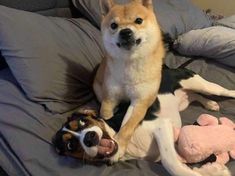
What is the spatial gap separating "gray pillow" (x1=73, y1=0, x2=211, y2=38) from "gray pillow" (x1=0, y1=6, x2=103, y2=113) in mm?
233

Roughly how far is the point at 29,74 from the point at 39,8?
0.47 m

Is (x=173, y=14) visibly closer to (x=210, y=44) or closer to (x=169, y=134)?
(x=210, y=44)

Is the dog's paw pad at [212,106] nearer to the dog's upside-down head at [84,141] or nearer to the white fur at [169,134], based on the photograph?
the white fur at [169,134]

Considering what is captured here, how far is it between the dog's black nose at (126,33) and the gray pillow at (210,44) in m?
0.74

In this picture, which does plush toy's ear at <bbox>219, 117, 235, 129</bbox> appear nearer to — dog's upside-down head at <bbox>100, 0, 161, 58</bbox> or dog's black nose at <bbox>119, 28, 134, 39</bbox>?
dog's upside-down head at <bbox>100, 0, 161, 58</bbox>

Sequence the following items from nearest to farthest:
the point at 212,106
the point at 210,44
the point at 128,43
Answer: the point at 128,43
the point at 212,106
the point at 210,44

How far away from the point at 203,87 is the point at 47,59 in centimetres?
72

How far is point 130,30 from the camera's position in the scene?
128 centimetres

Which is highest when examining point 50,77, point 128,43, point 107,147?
point 128,43

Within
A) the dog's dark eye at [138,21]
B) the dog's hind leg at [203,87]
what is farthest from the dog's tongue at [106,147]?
the dog's hind leg at [203,87]

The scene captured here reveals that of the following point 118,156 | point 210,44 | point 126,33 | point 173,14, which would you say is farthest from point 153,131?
point 173,14

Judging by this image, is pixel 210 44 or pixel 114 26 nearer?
pixel 114 26

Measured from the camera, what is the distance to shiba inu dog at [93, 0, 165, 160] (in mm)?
1316

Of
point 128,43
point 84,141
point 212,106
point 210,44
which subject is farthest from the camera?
point 210,44
